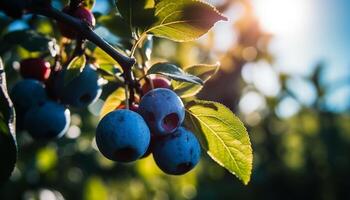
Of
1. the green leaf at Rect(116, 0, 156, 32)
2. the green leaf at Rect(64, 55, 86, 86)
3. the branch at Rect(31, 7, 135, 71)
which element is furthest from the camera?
the green leaf at Rect(64, 55, 86, 86)

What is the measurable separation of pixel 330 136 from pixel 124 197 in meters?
4.89

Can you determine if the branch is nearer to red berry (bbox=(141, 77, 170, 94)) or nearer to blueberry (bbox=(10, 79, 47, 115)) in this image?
red berry (bbox=(141, 77, 170, 94))

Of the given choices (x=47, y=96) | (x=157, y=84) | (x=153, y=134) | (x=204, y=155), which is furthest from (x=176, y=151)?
(x=204, y=155)

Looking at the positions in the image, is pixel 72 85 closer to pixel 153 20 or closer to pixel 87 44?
pixel 87 44

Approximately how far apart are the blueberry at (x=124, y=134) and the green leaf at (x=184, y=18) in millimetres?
180

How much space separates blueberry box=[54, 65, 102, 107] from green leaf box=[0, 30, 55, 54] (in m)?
0.10

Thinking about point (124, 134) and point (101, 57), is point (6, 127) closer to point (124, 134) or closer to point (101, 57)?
point (124, 134)

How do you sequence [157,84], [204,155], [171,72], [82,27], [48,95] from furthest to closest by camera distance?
1. [204,155]
2. [48,95]
3. [157,84]
4. [171,72]
5. [82,27]

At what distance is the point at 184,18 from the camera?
895 millimetres

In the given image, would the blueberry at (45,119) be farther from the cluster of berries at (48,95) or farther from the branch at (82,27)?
the branch at (82,27)

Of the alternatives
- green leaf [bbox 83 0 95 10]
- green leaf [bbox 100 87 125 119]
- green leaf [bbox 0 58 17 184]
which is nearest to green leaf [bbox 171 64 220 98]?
green leaf [bbox 100 87 125 119]

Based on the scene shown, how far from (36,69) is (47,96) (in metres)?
0.07

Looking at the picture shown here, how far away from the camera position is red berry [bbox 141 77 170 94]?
0.99m

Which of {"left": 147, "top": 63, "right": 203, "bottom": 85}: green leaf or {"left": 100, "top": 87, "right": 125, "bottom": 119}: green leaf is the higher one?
{"left": 147, "top": 63, "right": 203, "bottom": 85}: green leaf
